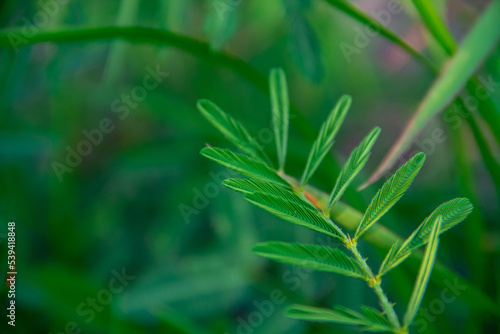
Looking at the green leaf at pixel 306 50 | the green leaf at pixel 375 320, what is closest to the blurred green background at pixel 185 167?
the green leaf at pixel 306 50

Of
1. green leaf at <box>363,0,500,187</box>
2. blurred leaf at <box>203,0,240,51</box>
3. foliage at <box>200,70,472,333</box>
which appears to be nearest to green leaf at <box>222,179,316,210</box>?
foliage at <box>200,70,472,333</box>

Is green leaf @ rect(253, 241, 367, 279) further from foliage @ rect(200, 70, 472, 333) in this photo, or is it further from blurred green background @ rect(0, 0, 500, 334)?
blurred green background @ rect(0, 0, 500, 334)

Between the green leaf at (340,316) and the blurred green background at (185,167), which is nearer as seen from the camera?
the green leaf at (340,316)

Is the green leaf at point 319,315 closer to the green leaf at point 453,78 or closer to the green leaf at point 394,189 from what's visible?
the green leaf at point 394,189

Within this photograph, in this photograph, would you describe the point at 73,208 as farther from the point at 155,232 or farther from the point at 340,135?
the point at 340,135

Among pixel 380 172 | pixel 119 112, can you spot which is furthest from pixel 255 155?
pixel 119 112

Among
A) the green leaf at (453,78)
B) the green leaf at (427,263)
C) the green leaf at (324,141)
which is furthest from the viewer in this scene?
the green leaf at (453,78)

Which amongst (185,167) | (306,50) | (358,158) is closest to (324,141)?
(358,158)
